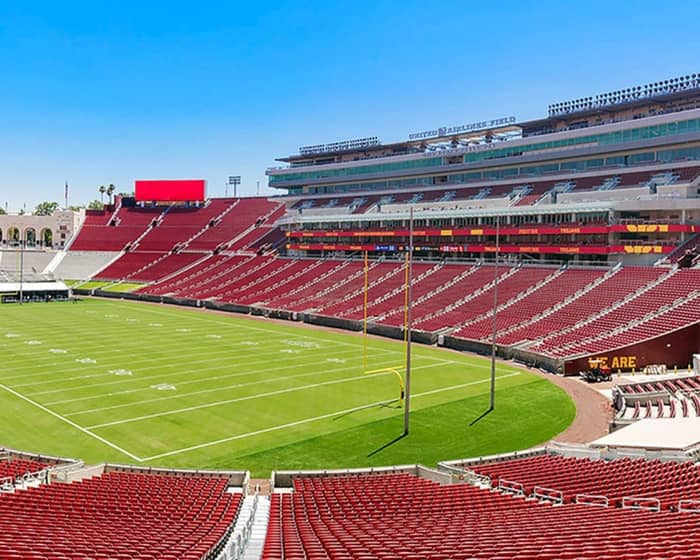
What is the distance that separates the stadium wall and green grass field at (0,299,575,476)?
4293 mm

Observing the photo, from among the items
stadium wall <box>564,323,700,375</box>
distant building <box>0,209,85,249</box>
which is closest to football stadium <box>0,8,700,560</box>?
stadium wall <box>564,323,700,375</box>

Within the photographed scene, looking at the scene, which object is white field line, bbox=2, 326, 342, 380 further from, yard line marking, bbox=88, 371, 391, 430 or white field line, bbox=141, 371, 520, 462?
white field line, bbox=141, 371, 520, 462

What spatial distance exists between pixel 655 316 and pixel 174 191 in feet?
299

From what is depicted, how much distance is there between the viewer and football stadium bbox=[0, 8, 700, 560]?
47.0ft

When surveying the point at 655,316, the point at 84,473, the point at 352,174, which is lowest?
the point at 84,473

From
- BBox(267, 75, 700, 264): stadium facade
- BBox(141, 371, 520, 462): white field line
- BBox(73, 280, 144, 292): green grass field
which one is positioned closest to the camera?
BBox(141, 371, 520, 462): white field line

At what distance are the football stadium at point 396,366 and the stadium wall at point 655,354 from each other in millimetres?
122

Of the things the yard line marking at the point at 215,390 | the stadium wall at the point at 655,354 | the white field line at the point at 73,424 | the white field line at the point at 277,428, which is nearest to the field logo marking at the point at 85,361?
the white field line at the point at 73,424

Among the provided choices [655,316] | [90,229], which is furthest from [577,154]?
[90,229]

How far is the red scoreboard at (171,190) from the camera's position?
115m

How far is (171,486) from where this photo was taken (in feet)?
59.9

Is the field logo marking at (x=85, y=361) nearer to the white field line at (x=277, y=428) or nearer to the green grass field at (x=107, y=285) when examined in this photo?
the white field line at (x=277, y=428)

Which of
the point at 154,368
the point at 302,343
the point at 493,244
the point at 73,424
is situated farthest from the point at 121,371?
the point at 493,244

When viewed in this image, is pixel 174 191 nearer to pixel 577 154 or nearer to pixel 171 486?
pixel 577 154
